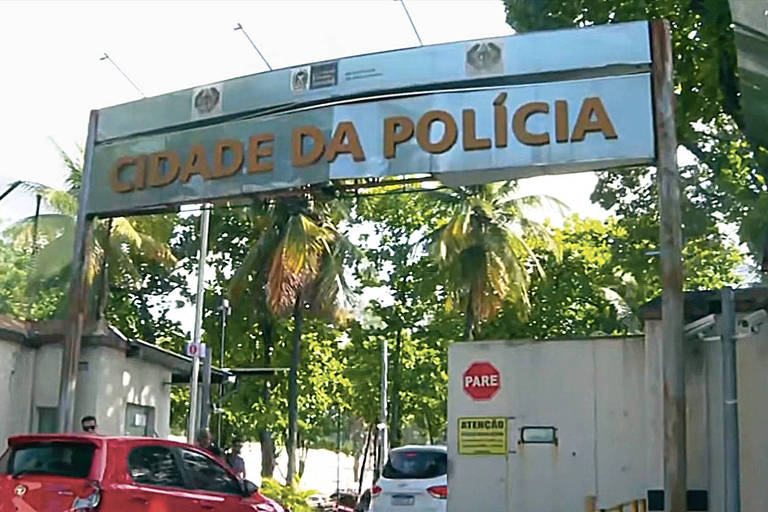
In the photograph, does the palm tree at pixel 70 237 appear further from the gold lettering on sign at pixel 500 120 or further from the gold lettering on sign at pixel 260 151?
the gold lettering on sign at pixel 500 120

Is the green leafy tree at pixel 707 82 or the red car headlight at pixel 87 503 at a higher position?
the green leafy tree at pixel 707 82

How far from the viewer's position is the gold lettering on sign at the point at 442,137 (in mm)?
13539

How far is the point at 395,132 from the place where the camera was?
544 inches

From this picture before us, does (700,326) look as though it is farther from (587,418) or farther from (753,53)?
(753,53)

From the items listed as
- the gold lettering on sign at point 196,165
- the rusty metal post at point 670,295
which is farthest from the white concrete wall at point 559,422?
the gold lettering on sign at point 196,165

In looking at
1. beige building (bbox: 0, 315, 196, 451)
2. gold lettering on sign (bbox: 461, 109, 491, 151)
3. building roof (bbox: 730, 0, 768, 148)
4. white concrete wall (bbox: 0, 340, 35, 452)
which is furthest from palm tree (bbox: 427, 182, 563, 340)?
building roof (bbox: 730, 0, 768, 148)

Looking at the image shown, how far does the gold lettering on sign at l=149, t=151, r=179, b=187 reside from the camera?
15320mm

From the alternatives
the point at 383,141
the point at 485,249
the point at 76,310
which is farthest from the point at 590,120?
the point at 485,249

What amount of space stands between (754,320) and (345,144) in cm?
532

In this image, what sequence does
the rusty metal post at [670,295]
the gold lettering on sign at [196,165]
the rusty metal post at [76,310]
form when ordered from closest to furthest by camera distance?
the rusty metal post at [670,295] < the gold lettering on sign at [196,165] < the rusty metal post at [76,310]

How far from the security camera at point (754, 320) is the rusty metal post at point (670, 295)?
0.81 meters

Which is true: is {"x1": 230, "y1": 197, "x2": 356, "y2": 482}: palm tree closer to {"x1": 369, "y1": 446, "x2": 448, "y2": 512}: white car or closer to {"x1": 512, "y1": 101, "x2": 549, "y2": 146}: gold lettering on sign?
{"x1": 369, "y1": 446, "x2": 448, "y2": 512}: white car

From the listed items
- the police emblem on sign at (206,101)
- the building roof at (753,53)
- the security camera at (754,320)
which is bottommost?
the security camera at (754,320)

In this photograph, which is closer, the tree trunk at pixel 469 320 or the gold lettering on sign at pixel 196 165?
the gold lettering on sign at pixel 196 165
